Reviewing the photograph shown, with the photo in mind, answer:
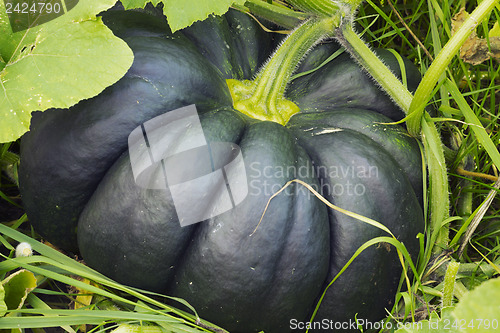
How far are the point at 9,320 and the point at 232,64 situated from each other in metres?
1.17

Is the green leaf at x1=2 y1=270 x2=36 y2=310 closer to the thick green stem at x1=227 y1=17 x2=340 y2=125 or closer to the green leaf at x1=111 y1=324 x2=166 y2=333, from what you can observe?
the green leaf at x1=111 y1=324 x2=166 y2=333

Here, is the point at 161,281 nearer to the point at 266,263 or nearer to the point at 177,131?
the point at 266,263

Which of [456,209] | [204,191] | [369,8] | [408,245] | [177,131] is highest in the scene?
[369,8]

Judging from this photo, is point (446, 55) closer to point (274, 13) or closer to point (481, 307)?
point (274, 13)

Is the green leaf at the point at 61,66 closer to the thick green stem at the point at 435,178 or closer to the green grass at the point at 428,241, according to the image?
the green grass at the point at 428,241

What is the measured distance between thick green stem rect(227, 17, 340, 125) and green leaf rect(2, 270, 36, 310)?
2.88ft

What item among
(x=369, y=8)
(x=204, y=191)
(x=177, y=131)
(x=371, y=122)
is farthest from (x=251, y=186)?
(x=369, y=8)

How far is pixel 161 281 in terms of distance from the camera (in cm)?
172

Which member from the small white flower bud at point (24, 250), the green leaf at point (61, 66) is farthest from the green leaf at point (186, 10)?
the small white flower bud at point (24, 250)

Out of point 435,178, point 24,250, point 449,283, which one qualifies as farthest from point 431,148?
point 24,250

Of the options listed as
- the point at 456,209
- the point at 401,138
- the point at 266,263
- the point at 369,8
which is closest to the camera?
the point at 266,263

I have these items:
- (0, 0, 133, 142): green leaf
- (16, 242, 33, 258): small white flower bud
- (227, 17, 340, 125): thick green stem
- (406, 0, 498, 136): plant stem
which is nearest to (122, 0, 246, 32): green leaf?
(0, 0, 133, 142): green leaf

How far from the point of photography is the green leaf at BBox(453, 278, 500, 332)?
1.01 m

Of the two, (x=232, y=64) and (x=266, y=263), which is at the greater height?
(x=232, y=64)
